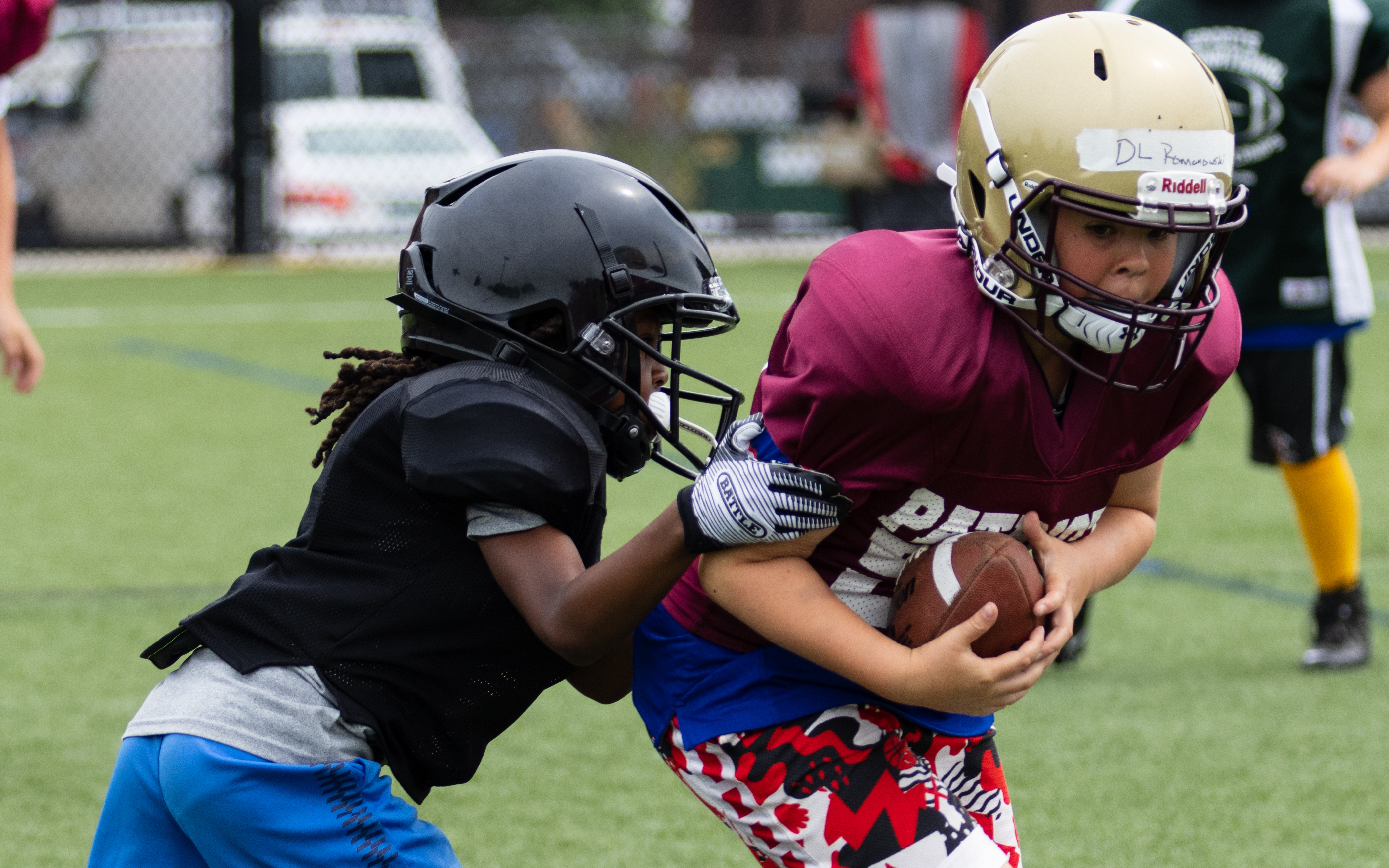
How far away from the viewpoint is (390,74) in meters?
14.4

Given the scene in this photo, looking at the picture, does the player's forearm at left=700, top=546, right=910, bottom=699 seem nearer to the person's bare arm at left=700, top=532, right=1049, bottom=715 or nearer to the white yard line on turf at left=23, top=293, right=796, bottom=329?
the person's bare arm at left=700, top=532, right=1049, bottom=715

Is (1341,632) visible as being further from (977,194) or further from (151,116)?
(151,116)

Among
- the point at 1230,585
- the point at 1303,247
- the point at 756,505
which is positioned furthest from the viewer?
the point at 1230,585

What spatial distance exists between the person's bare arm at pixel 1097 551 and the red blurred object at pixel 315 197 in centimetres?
1164

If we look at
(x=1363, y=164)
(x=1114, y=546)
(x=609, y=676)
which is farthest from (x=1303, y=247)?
(x=609, y=676)

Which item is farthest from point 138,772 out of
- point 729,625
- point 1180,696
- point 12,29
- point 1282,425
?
point 1282,425

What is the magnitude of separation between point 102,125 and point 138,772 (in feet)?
42.4

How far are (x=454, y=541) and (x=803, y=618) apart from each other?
44 centimetres

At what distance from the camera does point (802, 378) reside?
6.63 ft

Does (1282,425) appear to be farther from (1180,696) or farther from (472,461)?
(472,461)

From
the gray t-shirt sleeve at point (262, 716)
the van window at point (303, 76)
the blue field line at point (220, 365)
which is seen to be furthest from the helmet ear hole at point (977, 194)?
the van window at point (303, 76)

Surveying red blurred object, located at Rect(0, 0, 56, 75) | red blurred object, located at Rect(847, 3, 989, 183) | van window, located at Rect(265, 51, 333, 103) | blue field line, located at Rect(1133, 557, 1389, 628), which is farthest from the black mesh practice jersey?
van window, located at Rect(265, 51, 333, 103)

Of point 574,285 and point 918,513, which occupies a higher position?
point 574,285

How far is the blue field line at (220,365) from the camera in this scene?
8.34m
